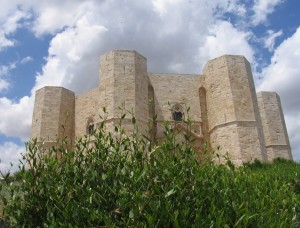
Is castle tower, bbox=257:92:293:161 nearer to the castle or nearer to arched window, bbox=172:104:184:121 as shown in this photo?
the castle

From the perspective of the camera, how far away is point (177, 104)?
1870 cm

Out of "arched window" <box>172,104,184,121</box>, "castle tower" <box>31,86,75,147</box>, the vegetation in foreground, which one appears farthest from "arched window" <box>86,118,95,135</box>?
the vegetation in foreground

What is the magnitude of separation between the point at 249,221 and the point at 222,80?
15359 mm

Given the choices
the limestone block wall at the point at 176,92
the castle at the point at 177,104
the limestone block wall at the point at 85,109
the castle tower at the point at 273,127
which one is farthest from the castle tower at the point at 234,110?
the limestone block wall at the point at 85,109

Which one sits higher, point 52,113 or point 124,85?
point 124,85

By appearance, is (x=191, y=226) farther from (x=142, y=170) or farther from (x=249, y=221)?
(x=142, y=170)

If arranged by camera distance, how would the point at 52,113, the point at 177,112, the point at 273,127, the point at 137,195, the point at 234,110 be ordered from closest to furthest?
the point at 137,195 < the point at 234,110 < the point at 177,112 < the point at 52,113 < the point at 273,127

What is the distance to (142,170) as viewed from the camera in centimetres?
351

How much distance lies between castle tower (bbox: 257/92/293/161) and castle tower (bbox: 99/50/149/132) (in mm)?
9521

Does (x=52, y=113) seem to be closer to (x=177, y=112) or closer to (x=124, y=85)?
(x=124, y=85)

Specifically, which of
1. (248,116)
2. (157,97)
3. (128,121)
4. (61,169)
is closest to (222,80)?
(248,116)

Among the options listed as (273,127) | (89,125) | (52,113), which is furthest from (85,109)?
(273,127)

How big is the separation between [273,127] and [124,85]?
38.2ft

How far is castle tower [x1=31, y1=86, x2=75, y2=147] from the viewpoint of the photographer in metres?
19.2
